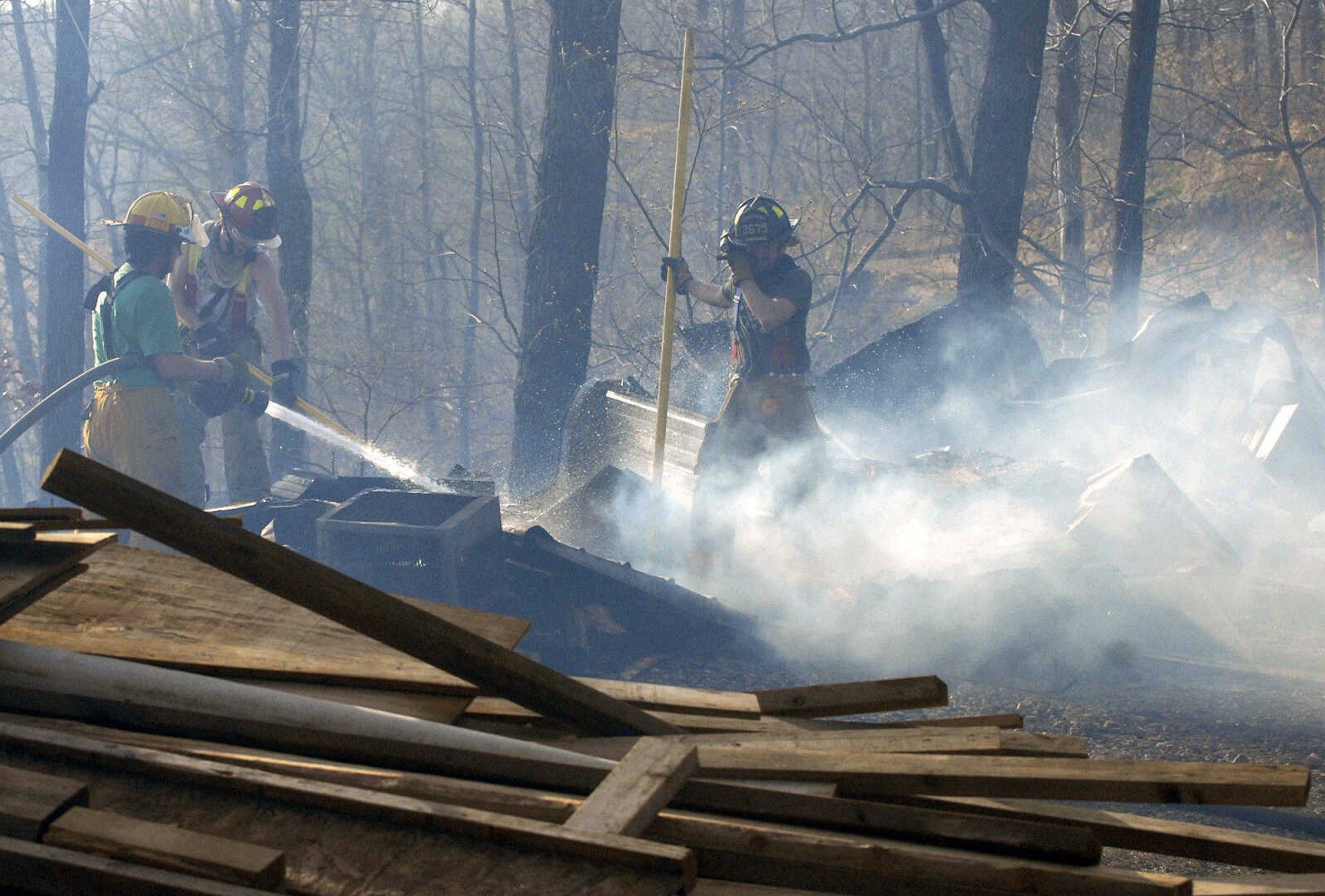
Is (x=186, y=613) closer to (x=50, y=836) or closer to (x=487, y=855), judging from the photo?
(x=50, y=836)

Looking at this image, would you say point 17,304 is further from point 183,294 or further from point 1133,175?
point 1133,175

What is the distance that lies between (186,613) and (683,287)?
5456 mm

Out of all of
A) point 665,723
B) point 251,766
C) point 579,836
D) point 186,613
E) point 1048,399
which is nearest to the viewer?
point 579,836

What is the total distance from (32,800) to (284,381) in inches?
291

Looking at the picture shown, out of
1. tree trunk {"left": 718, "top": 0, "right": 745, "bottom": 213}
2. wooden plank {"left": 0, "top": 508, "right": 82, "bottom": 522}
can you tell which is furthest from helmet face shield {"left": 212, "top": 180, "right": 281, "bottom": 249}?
tree trunk {"left": 718, "top": 0, "right": 745, "bottom": 213}

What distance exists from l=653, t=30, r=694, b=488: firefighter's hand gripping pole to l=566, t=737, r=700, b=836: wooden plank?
204 inches

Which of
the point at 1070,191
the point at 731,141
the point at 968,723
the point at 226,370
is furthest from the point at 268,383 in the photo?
the point at 731,141

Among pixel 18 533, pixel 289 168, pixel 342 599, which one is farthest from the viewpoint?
pixel 289 168

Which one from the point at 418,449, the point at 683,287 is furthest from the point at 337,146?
the point at 683,287

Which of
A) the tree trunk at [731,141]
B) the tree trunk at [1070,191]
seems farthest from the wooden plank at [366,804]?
the tree trunk at [731,141]

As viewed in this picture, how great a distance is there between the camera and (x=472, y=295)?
1003 inches

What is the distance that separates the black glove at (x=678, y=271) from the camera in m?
7.62

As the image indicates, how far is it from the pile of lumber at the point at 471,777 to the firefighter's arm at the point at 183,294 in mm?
6570

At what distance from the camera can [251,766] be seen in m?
2.05
